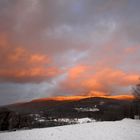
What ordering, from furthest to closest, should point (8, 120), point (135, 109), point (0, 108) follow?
point (135, 109)
point (0, 108)
point (8, 120)

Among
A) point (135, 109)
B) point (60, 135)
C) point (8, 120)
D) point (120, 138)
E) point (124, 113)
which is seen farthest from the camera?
point (124, 113)

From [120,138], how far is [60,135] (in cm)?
460

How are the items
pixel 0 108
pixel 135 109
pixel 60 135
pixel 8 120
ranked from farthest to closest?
pixel 135 109 → pixel 0 108 → pixel 8 120 → pixel 60 135

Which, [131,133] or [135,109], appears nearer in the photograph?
[131,133]

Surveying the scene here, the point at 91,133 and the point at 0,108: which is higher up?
the point at 0,108

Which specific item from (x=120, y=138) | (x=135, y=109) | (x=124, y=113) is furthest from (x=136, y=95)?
(x=120, y=138)

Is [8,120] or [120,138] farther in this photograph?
[8,120]

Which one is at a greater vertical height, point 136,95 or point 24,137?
point 136,95

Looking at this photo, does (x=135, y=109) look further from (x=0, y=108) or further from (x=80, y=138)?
(x=80, y=138)

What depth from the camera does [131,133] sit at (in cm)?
1823

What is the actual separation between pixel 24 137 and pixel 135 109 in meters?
53.2

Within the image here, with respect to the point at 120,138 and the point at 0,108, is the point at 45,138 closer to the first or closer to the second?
the point at 120,138

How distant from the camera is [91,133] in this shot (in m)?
18.9

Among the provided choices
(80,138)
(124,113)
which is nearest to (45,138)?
(80,138)
